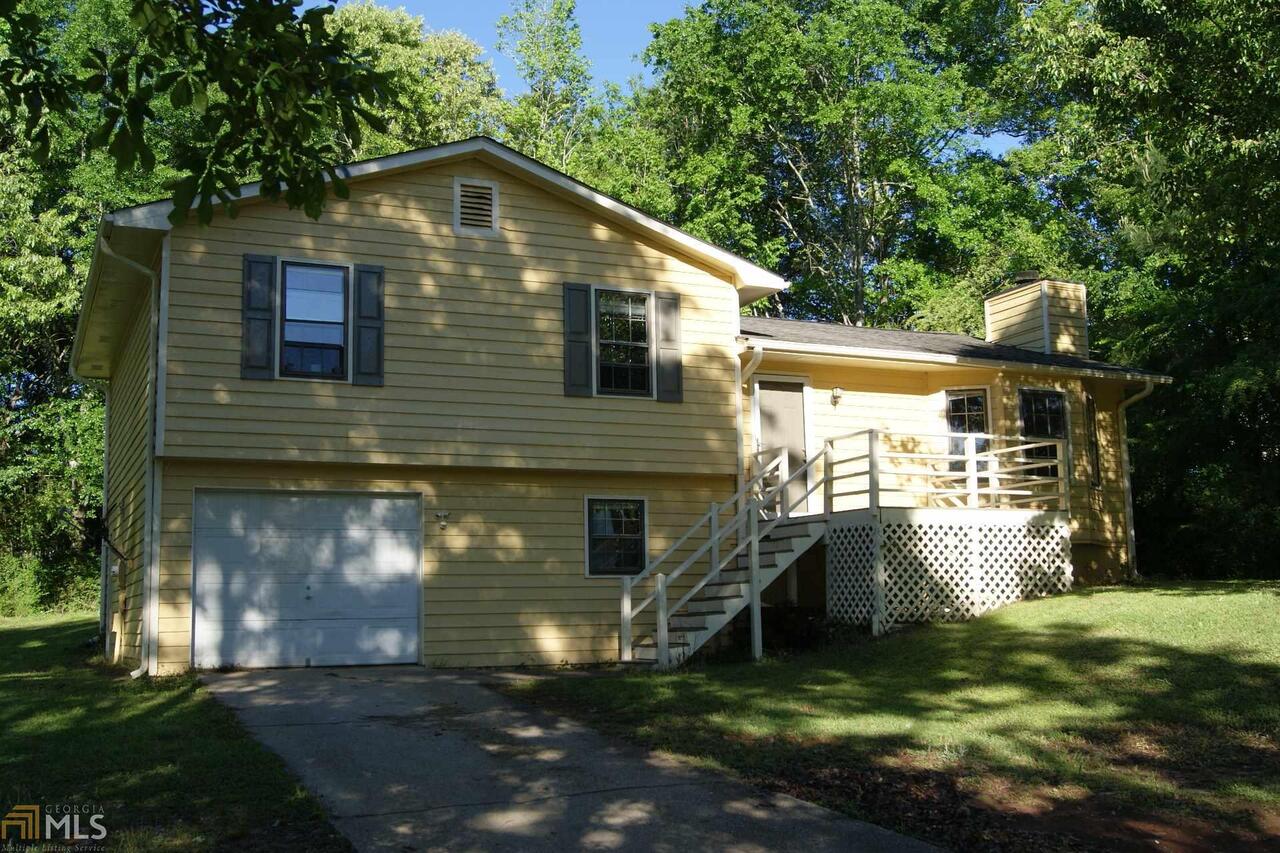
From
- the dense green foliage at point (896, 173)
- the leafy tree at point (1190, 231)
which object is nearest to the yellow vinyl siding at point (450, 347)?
the dense green foliage at point (896, 173)

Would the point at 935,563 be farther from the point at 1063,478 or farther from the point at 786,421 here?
the point at 786,421

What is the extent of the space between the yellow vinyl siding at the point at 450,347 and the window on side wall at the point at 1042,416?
17.9ft

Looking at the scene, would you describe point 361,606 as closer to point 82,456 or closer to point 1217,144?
point 1217,144

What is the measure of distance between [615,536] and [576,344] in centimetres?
256

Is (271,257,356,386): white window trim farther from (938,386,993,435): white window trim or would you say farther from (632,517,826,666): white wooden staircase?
(938,386,993,435): white window trim

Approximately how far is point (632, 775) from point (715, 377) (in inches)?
341

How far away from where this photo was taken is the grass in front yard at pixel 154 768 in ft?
19.9

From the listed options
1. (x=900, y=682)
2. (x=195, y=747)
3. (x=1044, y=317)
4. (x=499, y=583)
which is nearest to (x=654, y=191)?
(x=1044, y=317)

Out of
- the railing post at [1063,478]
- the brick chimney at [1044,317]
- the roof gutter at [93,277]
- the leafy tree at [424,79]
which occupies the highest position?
the leafy tree at [424,79]

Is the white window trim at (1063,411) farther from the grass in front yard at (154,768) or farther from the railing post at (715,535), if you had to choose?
the grass in front yard at (154,768)

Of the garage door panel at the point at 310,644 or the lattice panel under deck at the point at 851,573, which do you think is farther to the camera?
the lattice panel under deck at the point at 851,573

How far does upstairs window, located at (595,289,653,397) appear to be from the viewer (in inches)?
588

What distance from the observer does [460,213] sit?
47.5 ft

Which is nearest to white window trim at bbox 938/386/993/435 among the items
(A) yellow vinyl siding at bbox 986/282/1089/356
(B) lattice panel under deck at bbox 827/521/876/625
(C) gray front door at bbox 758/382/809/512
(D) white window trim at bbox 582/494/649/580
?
(C) gray front door at bbox 758/382/809/512
